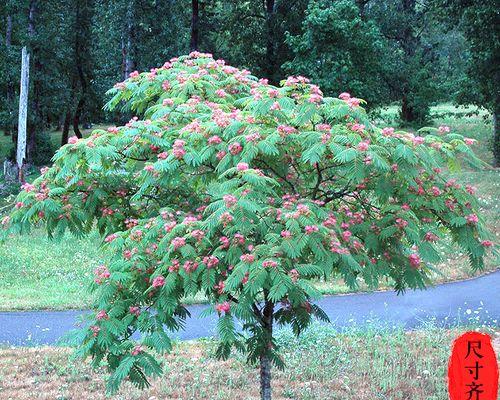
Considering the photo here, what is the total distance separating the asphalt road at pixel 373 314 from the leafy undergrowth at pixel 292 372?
0.93 m

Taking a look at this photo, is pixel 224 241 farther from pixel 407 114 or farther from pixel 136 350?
pixel 407 114

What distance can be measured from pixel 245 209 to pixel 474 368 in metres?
1.60

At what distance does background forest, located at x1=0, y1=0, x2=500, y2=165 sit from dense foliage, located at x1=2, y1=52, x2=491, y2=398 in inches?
609

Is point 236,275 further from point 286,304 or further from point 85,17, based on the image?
point 85,17

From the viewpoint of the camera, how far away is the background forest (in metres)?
22.9

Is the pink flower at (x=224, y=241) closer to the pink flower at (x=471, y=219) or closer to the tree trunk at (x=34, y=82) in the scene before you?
the pink flower at (x=471, y=219)

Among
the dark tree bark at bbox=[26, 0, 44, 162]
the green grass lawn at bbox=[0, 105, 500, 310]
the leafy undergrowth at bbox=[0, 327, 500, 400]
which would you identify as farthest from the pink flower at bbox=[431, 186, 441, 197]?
the dark tree bark at bbox=[26, 0, 44, 162]

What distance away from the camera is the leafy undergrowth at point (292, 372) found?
7.16m

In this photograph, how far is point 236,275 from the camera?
12.9 ft

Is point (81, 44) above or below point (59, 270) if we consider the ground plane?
above

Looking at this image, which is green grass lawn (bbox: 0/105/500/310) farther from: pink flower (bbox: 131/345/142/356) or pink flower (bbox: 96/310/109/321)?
pink flower (bbox: 131/345/142/356)

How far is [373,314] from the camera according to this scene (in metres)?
10.9

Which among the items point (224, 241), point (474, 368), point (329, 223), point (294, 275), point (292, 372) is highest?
point (329, 223)

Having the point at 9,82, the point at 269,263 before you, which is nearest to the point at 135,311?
the point at 269,263
